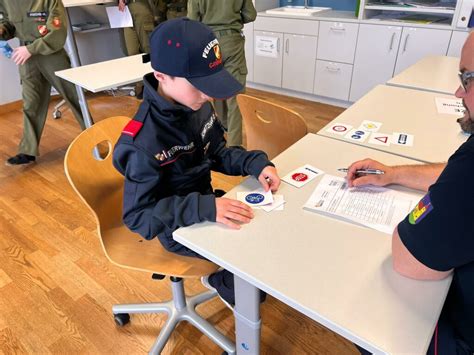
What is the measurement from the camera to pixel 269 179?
115 cm

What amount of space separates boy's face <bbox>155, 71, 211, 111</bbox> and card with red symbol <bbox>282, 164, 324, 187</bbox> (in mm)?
357

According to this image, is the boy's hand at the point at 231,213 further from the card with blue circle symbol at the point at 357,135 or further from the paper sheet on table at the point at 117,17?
the paper sheet on table at the point at 117,17

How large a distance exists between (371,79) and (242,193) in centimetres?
306

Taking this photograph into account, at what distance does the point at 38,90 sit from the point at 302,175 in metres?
2.48

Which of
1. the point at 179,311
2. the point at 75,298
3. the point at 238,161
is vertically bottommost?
the point at 75,298

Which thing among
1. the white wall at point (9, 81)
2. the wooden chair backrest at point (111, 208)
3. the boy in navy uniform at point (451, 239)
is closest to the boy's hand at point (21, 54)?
the white wall at point (9, 81)

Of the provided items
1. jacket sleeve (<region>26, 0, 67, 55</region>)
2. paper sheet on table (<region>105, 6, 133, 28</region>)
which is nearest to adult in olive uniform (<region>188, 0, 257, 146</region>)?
jacket sleeve (<region>26, 0, 67, 55</region>)

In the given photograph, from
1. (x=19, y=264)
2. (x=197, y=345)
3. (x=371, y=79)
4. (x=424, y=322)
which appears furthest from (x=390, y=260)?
(x=371, y=79)

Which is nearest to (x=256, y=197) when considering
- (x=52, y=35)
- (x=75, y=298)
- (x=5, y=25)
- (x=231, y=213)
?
(x=231, y=213)

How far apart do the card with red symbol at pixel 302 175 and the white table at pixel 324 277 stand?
4 cm

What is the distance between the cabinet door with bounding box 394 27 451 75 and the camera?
10.6ft

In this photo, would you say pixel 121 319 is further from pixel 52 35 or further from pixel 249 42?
pixel 249 42

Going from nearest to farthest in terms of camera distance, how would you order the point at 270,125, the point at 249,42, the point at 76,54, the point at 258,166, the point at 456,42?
the point at 258,166 < the point at 270,125 < the point at 456,42 < the point at 76,54 < the point at 249,42

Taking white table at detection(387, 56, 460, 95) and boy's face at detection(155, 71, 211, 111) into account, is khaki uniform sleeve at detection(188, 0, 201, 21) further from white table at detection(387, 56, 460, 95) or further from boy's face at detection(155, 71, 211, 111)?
boy's face at detection(155, 71, 211, 111)
